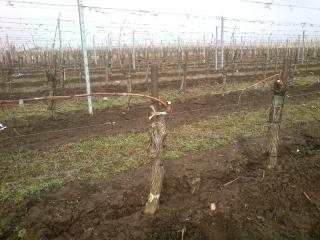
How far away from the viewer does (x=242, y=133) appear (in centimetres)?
700

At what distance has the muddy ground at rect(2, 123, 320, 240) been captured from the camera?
140 inches

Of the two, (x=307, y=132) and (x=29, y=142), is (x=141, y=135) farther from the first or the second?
(x=307, y=132)

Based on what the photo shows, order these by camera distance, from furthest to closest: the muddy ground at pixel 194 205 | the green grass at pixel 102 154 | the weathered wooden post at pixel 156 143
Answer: the green grass at pixel 102 154, the weathered wooden post at pixel 156 143, the muddy ground at pixel 194 205

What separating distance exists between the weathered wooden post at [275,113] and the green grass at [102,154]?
1450 millimetres

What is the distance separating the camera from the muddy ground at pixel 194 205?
11.7 feet

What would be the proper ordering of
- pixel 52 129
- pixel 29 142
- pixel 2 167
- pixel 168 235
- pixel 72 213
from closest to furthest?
pixel 168 235 < pixel 72 213 < pixel 2 167 < pixel 29 142 < pixel 52 129

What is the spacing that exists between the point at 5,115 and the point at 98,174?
5566 millimetres

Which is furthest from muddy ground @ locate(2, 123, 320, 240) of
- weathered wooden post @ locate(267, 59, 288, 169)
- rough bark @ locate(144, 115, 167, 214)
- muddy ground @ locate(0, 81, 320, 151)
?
muddy ground @ locate(0, 81, 320, 151)

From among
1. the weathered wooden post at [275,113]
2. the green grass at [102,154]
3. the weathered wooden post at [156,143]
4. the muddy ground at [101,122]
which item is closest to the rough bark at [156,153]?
the weathered wooden post at [156,143]

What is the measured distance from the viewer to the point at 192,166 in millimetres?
5238

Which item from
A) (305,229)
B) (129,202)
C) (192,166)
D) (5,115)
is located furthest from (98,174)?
(5,115)

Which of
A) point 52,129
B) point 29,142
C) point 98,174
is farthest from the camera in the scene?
point 52,129

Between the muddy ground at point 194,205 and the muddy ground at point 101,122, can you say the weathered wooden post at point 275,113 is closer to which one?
the muddy ground at point 194,205

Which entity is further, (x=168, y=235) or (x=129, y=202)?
(x=129, y=202)
